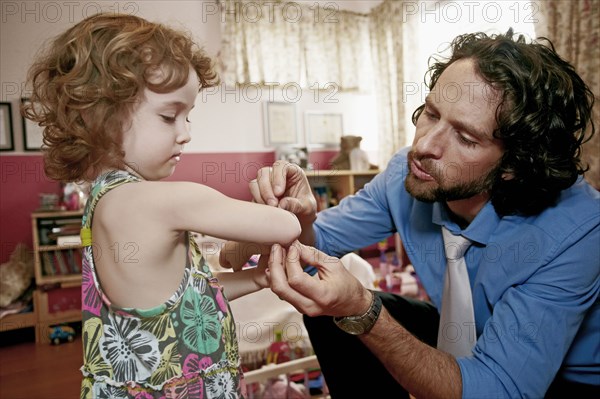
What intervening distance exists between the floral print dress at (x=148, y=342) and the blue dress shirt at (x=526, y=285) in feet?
1.93

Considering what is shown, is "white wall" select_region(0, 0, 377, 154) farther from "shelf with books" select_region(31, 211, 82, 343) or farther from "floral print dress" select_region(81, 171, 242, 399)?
"floral print dress" select_region(81, 171, 242, 399)

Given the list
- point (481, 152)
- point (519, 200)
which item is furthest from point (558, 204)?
point (481, 152)

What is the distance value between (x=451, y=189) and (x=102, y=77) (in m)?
0.89

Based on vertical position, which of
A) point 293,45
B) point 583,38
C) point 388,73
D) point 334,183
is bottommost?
point 334,183

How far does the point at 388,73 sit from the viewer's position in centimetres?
429

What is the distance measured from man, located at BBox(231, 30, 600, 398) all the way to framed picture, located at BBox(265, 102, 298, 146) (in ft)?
8.91

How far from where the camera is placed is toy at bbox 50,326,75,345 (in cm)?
299

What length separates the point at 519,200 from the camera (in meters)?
1.17

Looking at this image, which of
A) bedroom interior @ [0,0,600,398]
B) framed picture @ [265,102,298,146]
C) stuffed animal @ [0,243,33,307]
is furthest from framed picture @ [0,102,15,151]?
framed picture @ [265,102,298,146]

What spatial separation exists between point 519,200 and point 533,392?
486mm

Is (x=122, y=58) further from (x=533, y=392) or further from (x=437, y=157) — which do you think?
(x=533, y=392)

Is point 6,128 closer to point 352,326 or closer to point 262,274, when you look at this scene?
Result: point 262,274

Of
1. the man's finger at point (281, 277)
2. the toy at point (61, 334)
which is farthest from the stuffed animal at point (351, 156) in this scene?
the man's finger at point (281, 277)

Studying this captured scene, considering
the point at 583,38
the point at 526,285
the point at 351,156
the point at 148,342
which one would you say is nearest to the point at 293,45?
the point at 351,156
